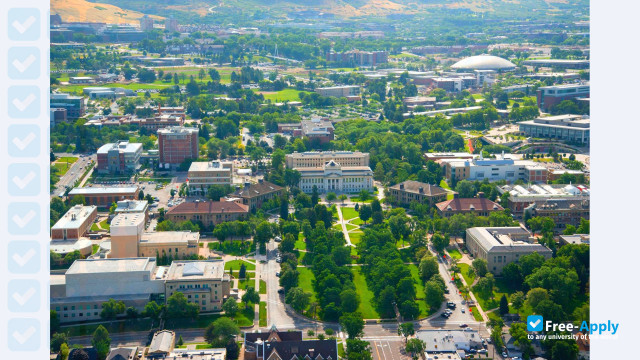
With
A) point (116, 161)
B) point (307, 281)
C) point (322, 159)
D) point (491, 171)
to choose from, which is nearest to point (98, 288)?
point (307, 281)

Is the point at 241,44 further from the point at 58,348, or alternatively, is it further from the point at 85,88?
the point at 58,348

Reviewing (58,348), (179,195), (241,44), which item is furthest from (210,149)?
(241,44)

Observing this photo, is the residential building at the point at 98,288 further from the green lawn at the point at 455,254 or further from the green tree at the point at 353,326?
the green lawn at the point at 455,254

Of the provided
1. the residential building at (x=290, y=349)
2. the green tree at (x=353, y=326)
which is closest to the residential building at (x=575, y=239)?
the green tree at (x=353, y=326)

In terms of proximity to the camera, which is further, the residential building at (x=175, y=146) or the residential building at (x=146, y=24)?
the residential building at (x=146, y=24)

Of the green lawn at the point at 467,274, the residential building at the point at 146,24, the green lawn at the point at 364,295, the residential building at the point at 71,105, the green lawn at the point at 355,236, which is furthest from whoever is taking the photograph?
the residential building at the point at 146,24

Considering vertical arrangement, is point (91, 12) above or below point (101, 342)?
above

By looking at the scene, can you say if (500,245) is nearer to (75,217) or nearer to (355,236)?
(355,236)
